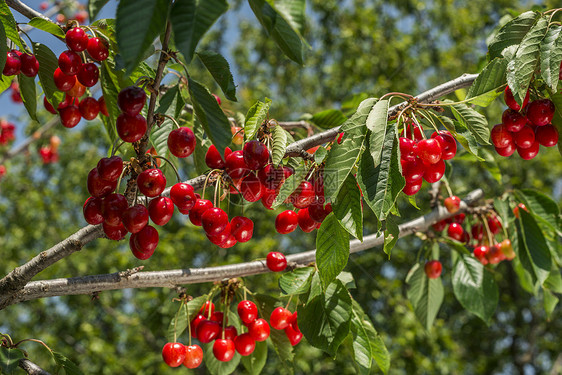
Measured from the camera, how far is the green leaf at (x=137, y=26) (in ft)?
2.08

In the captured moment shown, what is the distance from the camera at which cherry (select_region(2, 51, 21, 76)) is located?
1.25 m

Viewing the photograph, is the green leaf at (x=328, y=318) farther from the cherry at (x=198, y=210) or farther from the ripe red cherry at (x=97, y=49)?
the ripe red cherry at (x=97, y=49)

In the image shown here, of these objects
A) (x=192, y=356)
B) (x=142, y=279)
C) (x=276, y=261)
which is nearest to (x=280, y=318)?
(x=276, y=261)

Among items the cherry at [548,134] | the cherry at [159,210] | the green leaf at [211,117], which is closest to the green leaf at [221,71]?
the green leaf at [211,117]

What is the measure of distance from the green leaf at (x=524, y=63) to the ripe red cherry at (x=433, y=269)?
128cm

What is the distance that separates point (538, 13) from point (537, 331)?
698 cm

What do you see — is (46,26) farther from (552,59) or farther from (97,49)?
(552,59)

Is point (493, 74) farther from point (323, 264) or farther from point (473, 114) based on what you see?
point (323, 264)

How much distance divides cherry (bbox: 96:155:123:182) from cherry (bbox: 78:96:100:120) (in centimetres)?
45

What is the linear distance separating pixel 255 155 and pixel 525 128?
757 mm

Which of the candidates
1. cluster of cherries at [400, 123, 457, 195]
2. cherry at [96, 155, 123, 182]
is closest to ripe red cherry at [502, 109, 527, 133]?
cluster of cherries at [400, 123, 457, 195]

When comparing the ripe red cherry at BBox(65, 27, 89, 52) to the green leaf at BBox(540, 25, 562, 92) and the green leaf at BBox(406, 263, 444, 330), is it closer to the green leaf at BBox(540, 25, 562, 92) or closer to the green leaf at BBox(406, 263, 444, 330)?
the green leaf at BBox(540, 25, 562, 92)

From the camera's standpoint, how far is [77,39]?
1220 millimetres

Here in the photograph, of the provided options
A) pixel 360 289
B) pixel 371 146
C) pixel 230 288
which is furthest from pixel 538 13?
pixel 360 289
